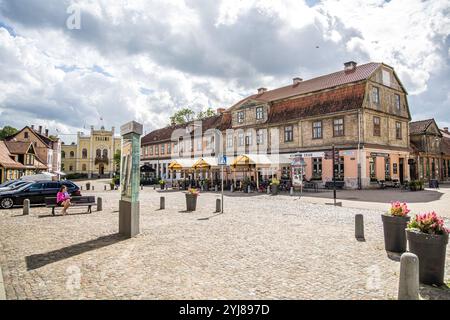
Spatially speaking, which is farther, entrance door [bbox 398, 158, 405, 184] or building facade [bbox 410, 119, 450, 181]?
building facade [bbox 410, 119, 450, 181]

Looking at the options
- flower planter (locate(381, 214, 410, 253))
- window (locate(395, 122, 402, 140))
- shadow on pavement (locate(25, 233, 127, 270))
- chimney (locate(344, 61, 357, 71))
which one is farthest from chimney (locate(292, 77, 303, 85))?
shadow on pavement (locate(25, 233, 127, 270))

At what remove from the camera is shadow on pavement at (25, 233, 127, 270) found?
6145 mm

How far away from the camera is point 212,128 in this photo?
41.8 meters

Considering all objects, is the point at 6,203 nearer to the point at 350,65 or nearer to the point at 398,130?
the point at 350,65

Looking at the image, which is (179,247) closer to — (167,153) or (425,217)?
(425,217)

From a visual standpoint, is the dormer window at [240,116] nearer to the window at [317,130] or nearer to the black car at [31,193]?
the window at [317,130]

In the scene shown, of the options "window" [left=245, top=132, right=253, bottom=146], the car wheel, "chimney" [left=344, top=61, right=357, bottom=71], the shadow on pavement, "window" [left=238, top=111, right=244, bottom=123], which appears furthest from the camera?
"window" [left=238, top=111, right=244, bottom=123]

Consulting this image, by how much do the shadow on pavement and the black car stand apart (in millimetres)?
10465

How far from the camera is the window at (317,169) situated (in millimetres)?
28359

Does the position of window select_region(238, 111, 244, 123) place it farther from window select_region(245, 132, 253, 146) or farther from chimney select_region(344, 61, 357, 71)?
chimney select_region(344, 61, 357, 71)

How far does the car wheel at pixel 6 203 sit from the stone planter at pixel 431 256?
1833cm

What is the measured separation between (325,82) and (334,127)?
236 inches
